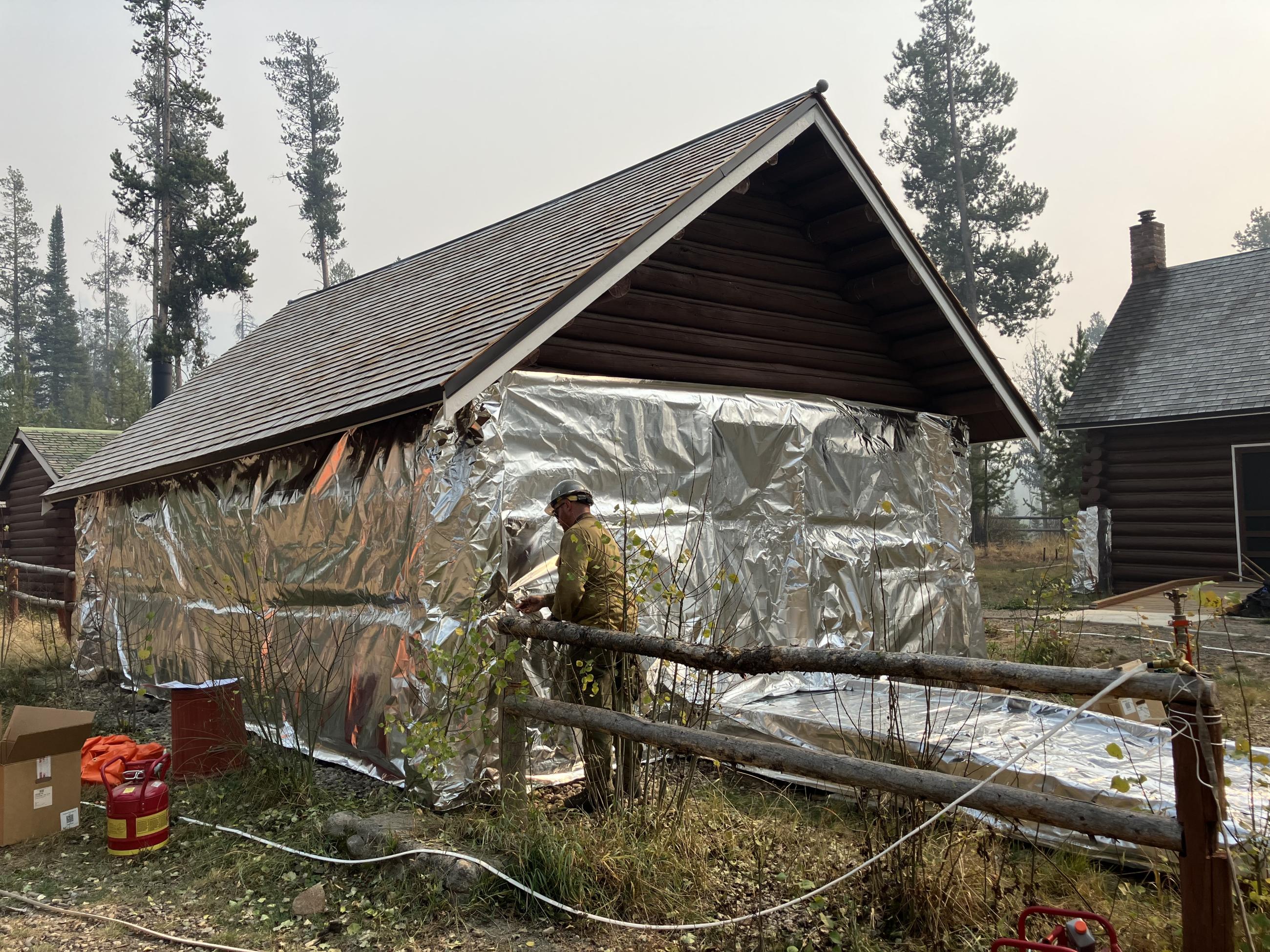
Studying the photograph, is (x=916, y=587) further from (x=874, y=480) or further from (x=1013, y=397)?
(x=1013, y=397)

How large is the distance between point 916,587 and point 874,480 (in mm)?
1298

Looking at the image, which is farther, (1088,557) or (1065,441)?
(1065,441)

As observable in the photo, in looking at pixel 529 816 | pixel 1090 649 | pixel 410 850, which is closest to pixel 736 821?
pixel 529 816

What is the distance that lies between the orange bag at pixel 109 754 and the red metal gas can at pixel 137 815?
28 cm

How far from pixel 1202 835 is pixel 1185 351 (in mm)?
17307

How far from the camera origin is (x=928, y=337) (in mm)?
9625

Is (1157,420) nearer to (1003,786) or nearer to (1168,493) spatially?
(1168,493)

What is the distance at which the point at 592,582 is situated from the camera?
5.60m

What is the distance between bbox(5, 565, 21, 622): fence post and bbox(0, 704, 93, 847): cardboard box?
8.90m

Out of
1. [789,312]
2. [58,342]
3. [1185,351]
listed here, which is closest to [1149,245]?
[1185,351]

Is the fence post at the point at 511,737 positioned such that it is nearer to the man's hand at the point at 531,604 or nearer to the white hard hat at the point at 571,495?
the man's hand at the point at 531,604

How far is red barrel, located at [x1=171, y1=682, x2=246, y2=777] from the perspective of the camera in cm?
677

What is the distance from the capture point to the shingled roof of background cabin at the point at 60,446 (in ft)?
66.6

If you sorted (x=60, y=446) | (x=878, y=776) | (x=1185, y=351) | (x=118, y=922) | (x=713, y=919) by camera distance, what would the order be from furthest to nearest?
1. (x=60, y=446)
2. (x=1185, y=351)
3. (x=118, y=922)
4. (x=713, y=919)
5. (x=878, y=776)
